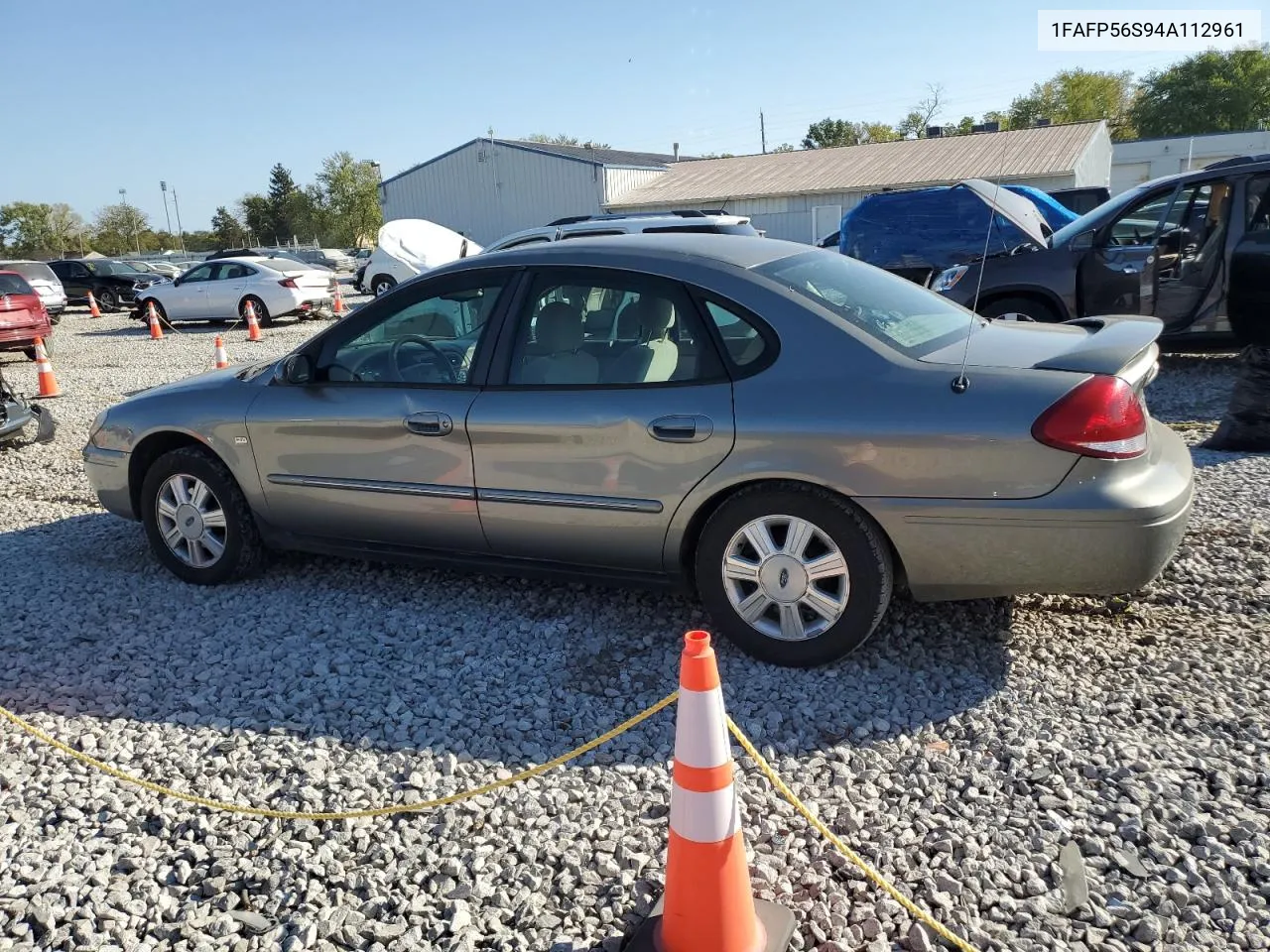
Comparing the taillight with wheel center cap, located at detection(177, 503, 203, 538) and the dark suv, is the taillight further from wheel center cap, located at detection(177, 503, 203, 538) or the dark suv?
the dark suv

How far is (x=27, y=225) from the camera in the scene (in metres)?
89.1

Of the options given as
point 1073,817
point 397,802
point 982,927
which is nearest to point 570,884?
point 397,802

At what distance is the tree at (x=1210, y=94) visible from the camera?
5897 cm

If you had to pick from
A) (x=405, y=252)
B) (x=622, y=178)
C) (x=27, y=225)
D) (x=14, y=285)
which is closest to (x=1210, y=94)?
(x=622, y=178)

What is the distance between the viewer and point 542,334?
4.10 m

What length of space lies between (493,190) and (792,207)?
12.4 meters

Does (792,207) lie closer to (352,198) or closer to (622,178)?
(622,178)

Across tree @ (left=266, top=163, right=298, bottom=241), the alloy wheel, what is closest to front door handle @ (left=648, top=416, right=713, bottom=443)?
the alloy wheel

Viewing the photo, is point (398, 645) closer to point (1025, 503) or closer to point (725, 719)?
point (725, 719)

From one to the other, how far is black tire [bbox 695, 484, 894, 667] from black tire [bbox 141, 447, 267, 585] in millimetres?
2349

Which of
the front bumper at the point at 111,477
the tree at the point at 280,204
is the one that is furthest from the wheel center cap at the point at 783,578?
the tree at the point at 280,204

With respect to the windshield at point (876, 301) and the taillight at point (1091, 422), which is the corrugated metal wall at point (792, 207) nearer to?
the windshield at point (876, 301)

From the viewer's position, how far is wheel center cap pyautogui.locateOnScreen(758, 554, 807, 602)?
357cm

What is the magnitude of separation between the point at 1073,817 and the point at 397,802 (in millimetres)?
→ 1969
